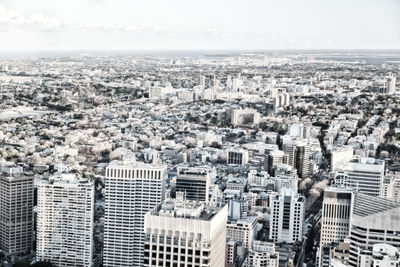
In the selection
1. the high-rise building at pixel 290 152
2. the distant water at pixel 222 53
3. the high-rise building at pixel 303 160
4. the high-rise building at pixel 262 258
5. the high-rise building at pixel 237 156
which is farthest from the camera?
the high-rise building at pixel 237 156

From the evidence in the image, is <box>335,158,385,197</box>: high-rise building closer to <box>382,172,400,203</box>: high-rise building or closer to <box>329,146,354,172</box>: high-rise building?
<box>382,172,400,203</box>: high-rise building

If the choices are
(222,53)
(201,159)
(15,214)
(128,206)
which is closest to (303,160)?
(201,159)

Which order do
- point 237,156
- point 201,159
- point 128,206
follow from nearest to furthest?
1. point 128,206
2. point 201,159
3. point 237,156

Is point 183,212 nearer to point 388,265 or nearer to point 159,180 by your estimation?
point 388,265

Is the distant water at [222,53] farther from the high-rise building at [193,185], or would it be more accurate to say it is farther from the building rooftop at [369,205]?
the building rooftop at [369,205]

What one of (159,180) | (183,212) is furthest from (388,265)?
(159,180)

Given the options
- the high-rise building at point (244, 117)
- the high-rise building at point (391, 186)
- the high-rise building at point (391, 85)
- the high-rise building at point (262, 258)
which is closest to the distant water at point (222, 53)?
the high-rise building at point (391, 85)

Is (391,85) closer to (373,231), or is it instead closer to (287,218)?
(287,218)
